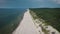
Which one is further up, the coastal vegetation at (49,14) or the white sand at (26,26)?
the coastal vegetation at (49,14)

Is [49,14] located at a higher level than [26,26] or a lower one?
higher

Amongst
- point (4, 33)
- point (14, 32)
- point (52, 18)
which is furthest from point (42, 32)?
point (4, 33)

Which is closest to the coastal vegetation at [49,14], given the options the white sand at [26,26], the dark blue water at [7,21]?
the white sand at [26,26]

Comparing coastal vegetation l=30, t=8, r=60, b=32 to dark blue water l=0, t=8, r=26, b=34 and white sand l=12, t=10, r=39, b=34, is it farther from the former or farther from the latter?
dark blue water l=0, t=8, r=26, b=34

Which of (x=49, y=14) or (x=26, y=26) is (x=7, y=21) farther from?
(x=49, y=14)

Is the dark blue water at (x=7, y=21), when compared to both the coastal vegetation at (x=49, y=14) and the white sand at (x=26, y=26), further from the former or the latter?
the coastal vegetation at (x=49, y=14)

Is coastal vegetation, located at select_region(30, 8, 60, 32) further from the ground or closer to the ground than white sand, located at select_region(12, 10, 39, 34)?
further from the ground

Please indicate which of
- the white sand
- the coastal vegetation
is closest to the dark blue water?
the white sand

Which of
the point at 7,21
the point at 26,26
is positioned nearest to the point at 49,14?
the point at 26,26
